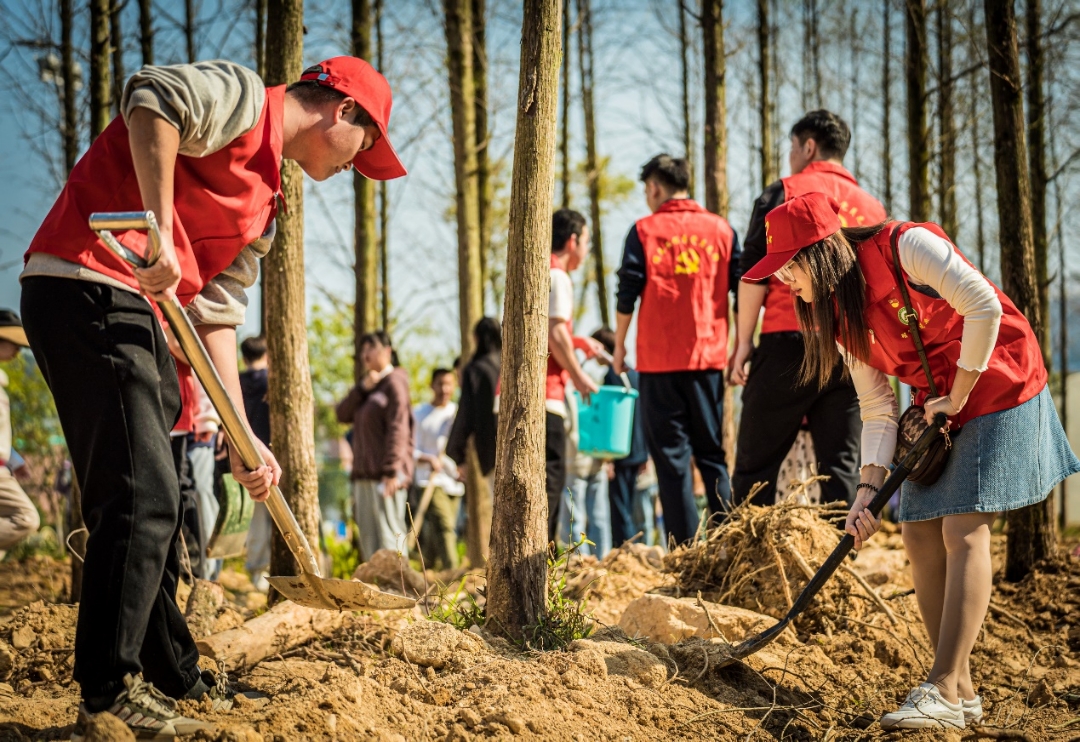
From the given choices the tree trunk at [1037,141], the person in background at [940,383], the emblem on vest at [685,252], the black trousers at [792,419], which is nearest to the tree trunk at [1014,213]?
the black trousers at [792,419]

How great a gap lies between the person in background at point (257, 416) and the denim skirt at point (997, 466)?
4.97 meters

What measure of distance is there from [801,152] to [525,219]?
204cm

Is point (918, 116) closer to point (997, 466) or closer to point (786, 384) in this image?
point (786, 384)

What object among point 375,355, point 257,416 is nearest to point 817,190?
point 375,355

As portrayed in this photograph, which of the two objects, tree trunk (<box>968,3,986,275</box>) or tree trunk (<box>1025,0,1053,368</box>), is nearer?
tree trunk (<box>1025,0,1053,368</box>)

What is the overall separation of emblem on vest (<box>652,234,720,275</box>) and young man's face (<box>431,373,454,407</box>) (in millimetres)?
4362

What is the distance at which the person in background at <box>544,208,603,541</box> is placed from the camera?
17.7ft

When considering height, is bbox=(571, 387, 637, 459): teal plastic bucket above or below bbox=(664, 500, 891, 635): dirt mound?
above

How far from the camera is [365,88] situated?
9.12 feet

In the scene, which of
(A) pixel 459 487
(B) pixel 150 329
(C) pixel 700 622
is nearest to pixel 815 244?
(C) pixel 700 622

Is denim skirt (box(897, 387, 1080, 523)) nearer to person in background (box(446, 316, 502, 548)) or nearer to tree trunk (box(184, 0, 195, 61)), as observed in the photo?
person in background (box(446, 316, 502, 548))

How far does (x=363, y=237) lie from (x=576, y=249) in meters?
3.54

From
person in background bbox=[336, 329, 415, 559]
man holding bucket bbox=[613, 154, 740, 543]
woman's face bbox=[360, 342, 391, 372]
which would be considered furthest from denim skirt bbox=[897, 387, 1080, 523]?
woman's face bbox=[360, 342, 391, 372]

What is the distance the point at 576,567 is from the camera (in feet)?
15.6
